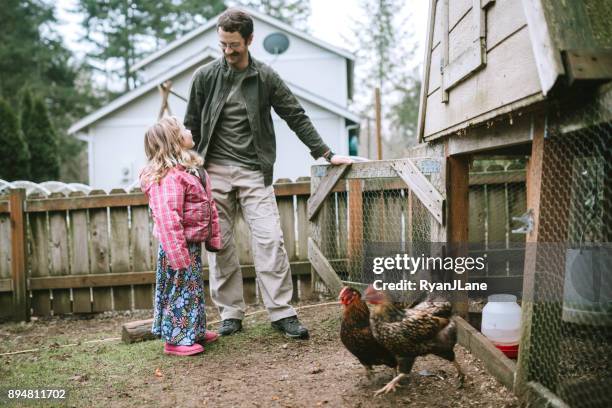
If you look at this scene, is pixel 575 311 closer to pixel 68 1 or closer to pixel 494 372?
pixel 494 372

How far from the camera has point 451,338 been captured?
109 inches

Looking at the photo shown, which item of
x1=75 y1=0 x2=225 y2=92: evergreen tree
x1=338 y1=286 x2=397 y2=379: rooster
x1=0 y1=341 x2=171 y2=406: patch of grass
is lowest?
x1=0 y1=341 x2=171 y2=406: patch of grass

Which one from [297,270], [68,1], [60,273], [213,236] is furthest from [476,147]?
[68,1]

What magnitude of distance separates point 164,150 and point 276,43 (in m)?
14.4

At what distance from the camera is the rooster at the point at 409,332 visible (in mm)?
2688

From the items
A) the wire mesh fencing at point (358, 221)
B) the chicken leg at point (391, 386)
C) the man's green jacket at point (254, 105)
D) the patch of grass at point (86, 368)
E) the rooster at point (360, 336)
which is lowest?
the patch of grass at point (86, 368)

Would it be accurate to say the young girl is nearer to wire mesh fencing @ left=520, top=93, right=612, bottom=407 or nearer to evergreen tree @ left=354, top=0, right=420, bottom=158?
wire mesh fencing @ left=520, top=93, right=612, bottom=407

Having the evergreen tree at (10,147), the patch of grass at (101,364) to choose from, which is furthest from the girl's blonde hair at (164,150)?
the evergreen tree at (10,147)

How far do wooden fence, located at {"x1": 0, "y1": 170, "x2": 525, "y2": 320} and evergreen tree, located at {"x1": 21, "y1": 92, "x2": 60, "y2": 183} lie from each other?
12.1 metres

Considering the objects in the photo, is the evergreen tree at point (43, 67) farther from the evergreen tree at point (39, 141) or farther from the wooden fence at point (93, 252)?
the wooden fence at point (93, 252)

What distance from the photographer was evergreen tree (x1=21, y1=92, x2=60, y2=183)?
1641 cm

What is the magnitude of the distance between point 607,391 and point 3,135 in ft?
50.6

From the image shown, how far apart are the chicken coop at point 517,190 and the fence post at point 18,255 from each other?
111 inches

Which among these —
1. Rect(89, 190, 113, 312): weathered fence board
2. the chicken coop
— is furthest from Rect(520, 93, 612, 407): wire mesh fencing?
Rect(89, 190, 113, 312): weathered fence board
